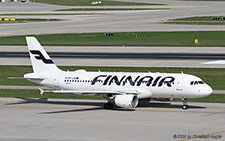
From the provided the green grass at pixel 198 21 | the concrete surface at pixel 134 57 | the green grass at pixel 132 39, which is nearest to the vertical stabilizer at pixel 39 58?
the concrete surface at pixel 134 57

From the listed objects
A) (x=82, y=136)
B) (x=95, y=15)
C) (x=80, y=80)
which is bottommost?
(x=82, y=136)

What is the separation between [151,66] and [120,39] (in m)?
41.3

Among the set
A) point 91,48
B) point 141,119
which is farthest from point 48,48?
point 141,119

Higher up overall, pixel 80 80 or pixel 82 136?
pixel 80 80

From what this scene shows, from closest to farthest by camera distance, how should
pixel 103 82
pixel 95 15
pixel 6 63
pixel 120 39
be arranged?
pixel 103 82
pixel 6 63
pixel 120 39
pixel 95 15

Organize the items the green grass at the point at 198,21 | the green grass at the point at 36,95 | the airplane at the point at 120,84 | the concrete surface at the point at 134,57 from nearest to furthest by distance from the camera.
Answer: the airplane at the point at 120,84 < the green grass at the point at 36,95 < the concrete surface at the point at 134,57 < the green grass at the point at 198,21

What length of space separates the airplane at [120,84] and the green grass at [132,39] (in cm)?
5932

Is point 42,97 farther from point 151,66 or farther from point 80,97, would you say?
point 151,66

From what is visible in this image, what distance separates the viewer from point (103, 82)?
2140 inches

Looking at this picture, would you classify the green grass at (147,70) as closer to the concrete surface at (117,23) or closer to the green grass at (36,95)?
the green grass at (36,95)

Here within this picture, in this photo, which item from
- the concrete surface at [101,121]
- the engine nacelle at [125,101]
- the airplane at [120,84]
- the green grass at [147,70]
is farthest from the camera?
the green grass at [147,70]

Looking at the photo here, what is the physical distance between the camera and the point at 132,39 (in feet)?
404

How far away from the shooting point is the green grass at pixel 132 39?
116625mm

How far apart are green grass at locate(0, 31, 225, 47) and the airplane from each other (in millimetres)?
59324
